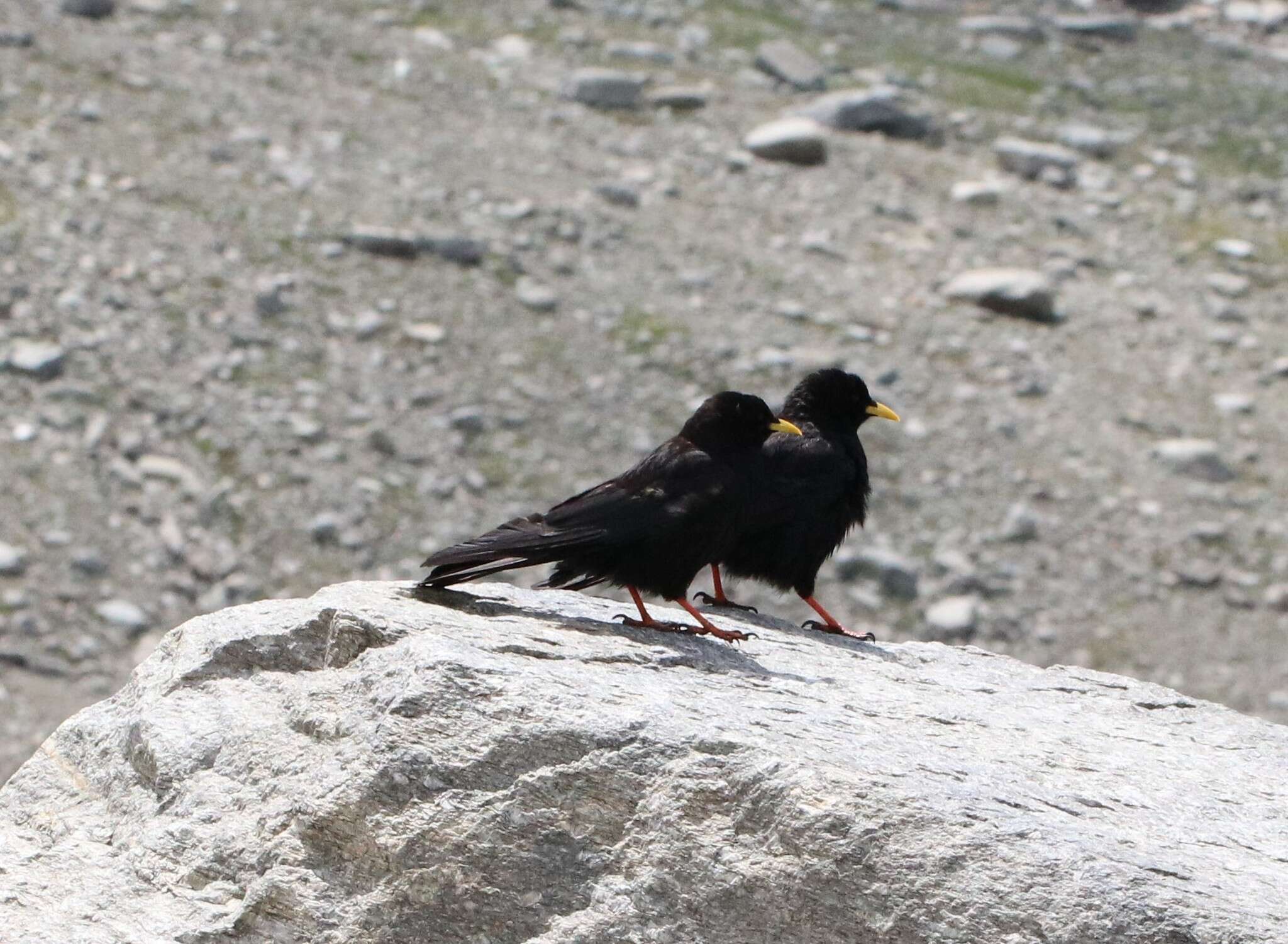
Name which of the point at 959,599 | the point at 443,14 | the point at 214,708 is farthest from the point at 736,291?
the point at 214,708

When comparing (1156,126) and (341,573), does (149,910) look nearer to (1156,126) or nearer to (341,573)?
(341,573)

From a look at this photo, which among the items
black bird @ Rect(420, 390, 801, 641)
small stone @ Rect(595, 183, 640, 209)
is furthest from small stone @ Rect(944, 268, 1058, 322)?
black bird @ Rect(420, 390, 801, 641)

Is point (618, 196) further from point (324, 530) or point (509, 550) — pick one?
point (509, 550)

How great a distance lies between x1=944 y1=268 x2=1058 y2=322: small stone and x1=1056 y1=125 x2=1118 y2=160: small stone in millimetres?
5250

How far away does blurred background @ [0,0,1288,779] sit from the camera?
14070mm

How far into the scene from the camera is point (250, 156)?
1847cm

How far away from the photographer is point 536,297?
17.2m

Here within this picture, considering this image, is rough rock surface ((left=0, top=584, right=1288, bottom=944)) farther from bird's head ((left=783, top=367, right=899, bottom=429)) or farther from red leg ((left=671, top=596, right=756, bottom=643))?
bird's head ((left=783, top=367, right=899, bottom=429))

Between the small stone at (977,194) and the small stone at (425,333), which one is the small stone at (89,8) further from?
the small stone at (977,194)

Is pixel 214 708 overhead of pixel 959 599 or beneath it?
overhead

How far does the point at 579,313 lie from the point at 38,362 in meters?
5.20

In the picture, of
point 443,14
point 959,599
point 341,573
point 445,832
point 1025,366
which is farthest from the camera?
point 443,14

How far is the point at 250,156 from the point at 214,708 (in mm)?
14035

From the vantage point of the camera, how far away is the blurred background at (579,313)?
1407cm
